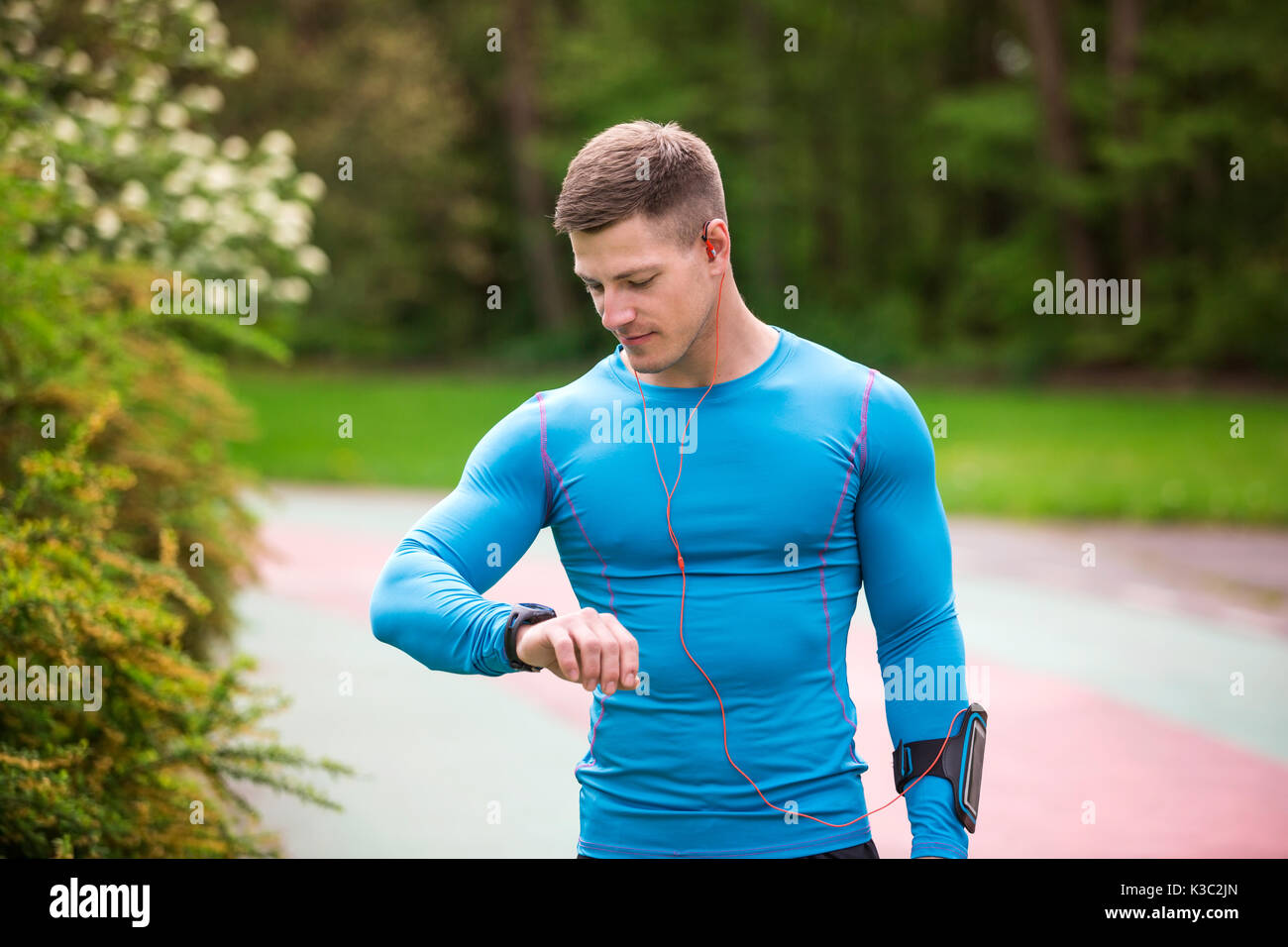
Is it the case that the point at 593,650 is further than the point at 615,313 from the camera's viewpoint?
No

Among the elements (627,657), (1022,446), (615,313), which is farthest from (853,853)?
(1022,446)

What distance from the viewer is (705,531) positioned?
2.56m

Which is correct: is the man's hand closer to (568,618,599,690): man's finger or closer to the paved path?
(568,618,599,690): man's finger

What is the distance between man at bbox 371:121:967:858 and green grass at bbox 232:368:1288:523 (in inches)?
309

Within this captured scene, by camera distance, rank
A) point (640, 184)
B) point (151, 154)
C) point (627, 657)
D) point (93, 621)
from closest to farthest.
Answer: point (627, 657)
point (640, 184)
point (93, 621)
point (151, 154)

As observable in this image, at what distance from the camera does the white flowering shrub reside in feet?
26.8

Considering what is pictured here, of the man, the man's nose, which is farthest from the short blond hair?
the man's nose

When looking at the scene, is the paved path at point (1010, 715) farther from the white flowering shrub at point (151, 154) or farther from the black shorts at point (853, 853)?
the black shorts at point (853, 853)

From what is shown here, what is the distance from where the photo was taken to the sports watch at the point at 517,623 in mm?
2250

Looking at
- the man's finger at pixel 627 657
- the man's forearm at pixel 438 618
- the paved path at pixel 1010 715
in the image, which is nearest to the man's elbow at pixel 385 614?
the man's forearm at pixel 438 618

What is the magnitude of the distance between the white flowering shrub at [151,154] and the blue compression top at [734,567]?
5.92 m

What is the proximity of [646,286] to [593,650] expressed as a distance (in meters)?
0.76

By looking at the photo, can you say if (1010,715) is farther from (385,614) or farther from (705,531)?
(385,614)

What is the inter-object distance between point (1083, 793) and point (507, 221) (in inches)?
1536
